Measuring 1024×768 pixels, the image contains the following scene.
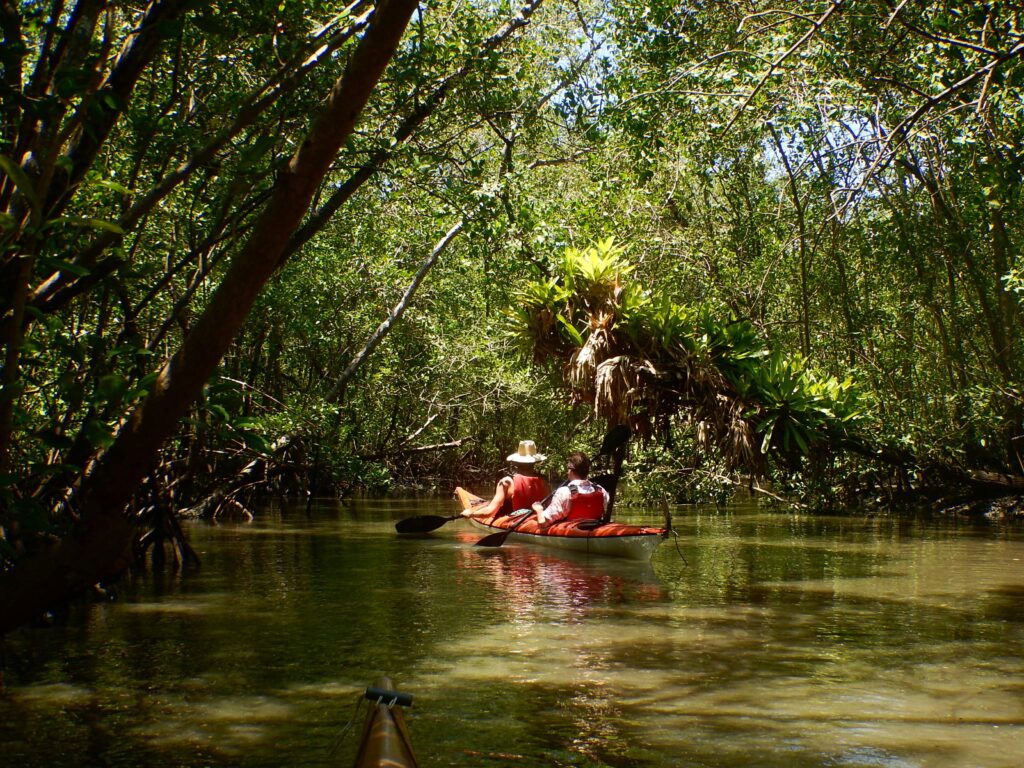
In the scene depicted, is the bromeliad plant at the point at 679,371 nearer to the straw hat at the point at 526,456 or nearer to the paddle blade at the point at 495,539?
the straw hat at the point at 526,456

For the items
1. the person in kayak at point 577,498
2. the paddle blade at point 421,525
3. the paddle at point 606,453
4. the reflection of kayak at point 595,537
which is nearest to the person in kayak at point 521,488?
the paddle at point 606,453

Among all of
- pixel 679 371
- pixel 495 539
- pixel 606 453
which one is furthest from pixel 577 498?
pixel 679 371

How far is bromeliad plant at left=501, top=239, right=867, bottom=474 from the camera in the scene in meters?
11.9

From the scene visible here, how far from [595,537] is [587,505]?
2.52 feet

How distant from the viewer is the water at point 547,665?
13.9 feet

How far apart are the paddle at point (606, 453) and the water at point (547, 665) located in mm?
1480

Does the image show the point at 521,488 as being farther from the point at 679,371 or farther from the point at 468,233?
the point at 468,233

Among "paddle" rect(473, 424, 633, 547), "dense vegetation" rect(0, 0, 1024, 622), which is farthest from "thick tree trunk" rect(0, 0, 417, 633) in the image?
"paddle" rect(473, 424, 633, 547)

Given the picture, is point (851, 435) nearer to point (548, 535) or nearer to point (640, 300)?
point (640, 300)

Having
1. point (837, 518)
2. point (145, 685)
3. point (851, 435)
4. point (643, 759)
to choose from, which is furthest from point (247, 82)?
point (837, 518)

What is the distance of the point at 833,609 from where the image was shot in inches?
301

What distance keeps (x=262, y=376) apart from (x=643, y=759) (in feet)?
63.4

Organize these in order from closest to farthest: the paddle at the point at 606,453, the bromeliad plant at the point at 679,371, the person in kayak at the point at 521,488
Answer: the paddle at the point at 606,453 → the bromeliad plant at the point at 679,371 → the person in kayak at the point at 521,488

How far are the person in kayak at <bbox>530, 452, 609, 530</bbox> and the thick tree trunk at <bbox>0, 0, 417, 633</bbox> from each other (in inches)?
313
